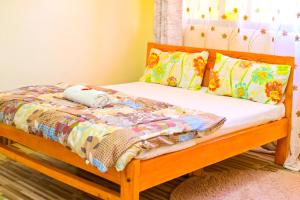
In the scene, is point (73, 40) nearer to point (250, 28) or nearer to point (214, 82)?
point (214, 82)

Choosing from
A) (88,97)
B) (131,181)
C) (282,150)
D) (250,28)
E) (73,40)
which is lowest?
(282,150)

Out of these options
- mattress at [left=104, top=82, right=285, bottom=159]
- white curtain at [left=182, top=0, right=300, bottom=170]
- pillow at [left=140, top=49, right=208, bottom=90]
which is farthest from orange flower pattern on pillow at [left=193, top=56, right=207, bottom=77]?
white curtain at [left=182, top=0, right=300, bottom=170]

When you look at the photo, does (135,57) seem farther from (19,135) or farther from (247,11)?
(19,135)

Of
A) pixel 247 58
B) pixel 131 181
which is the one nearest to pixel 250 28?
pixel 247 58

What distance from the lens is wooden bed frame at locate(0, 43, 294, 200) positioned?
1990 mm

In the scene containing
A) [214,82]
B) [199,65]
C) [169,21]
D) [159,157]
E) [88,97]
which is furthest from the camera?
[169,21]

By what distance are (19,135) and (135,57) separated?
2019mm

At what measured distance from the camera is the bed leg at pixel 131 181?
193 centimetres

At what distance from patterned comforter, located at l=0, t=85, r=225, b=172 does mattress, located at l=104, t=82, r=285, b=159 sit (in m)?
0.11

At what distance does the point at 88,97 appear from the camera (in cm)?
251

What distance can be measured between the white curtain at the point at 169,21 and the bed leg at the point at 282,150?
4.63 feet

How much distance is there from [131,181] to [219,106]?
3.57 feet

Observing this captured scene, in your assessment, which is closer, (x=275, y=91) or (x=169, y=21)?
(x=275, y=91)

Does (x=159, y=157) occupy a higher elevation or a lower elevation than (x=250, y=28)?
lower
